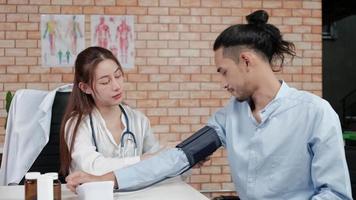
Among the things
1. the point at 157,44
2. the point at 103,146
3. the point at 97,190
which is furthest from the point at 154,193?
the point at 157,44

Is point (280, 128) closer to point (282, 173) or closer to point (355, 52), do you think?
point (282, 173)

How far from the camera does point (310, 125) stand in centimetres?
159

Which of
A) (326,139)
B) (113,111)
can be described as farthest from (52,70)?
(326,139)

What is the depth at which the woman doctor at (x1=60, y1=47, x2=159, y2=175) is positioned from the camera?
2121 mm

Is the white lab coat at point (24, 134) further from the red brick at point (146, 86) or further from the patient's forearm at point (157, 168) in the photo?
the red brick at point (146, 86)

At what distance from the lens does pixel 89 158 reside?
2.01m

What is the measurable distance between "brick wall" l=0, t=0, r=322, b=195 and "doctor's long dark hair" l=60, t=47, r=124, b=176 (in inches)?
64.0

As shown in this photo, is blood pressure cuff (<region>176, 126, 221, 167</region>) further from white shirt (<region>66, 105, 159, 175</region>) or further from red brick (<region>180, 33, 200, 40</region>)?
red brick (<region>180, 33, 200, 40</region>)

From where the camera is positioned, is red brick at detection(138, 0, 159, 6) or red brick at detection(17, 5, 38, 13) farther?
red brick at detection(138, 0, 159, 6)

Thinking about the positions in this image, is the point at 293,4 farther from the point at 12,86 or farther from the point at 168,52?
the point at 12,86

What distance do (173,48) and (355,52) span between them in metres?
11.3

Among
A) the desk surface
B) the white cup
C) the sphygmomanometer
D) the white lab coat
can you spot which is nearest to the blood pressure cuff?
the sphygmomanometer

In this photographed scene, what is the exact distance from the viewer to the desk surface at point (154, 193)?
176 centimetres

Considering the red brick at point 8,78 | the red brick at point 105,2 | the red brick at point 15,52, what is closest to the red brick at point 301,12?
the red brick at point 105,2
